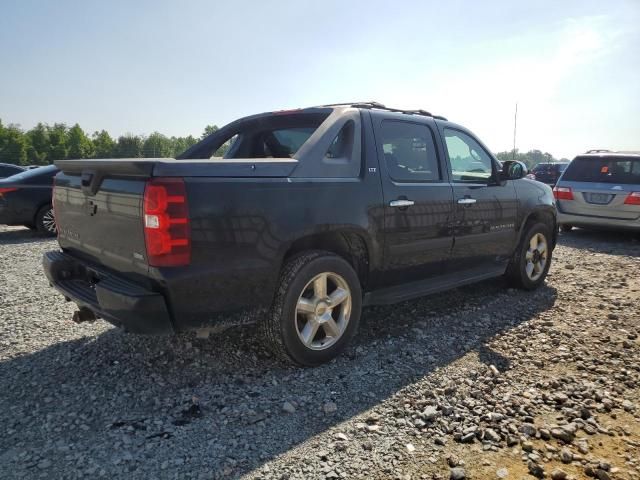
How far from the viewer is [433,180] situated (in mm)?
4137

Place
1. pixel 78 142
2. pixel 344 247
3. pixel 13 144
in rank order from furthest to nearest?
pixel 78 142
pixel 13 144
pixel 344 247

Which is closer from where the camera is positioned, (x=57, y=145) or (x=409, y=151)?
(x=409, y=151)

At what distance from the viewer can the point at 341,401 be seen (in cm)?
294

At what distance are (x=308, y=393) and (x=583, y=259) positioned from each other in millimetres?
6173

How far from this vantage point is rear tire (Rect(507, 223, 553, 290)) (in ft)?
17.4

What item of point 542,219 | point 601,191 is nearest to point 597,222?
point 601,191

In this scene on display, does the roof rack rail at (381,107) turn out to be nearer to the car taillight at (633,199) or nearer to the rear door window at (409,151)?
the rear door window at (409,151)

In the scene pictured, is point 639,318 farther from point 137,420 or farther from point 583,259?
point 137,420

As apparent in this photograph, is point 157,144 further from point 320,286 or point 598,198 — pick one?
point 320,286

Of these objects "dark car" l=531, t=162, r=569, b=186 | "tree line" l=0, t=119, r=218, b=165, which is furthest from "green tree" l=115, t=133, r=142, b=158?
"dark car" l=531, t=162, r=569, b=186

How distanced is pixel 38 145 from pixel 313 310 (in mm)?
105489

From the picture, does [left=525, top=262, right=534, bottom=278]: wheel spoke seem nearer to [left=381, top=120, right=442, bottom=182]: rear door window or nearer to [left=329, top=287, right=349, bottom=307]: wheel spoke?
[left=381, top=120, right=442, bottom=182]: rear door window

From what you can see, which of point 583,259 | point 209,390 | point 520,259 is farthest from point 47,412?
point 583,259

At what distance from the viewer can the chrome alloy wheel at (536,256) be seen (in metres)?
5.44
